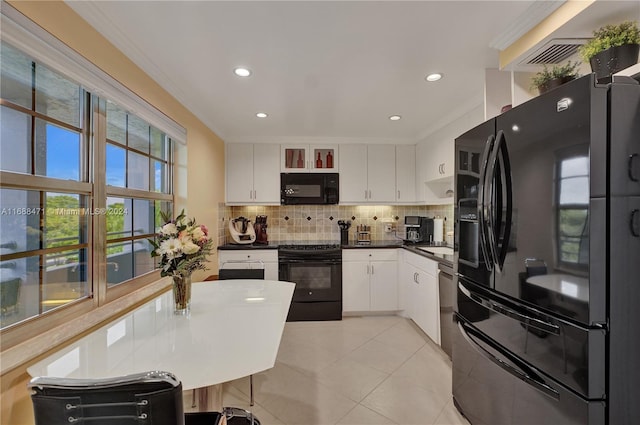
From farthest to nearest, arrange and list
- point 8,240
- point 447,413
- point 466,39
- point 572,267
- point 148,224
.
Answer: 1. point 148,224
2. point 447,413
3. point 466,39
4. point 8,240
5. point 572,267

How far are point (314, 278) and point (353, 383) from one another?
1427mm

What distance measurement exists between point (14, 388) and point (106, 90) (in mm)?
1399

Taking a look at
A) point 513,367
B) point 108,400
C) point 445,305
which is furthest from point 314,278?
point 108,400

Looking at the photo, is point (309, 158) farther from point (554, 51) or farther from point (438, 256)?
point (554, 51)

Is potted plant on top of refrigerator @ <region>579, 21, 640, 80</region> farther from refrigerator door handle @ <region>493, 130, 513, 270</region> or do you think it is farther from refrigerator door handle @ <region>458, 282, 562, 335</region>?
refrigerator door handle @ <region>458, 282, 562, 335</region>

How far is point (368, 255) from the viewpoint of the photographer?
354 centimetres

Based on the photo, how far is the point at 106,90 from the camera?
Answer: 1.52m

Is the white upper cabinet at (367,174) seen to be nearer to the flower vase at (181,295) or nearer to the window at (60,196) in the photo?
the window at (60,196)

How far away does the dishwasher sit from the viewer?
94.0 inches

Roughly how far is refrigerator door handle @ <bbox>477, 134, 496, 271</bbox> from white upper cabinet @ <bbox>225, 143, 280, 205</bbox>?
2.70m

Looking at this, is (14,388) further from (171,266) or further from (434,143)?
(434,143)

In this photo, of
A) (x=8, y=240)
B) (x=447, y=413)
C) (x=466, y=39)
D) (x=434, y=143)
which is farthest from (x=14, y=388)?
(x=434, y=143)

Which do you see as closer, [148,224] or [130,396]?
[130,396]

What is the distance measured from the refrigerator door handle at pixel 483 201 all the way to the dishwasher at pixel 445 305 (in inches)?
38.6
